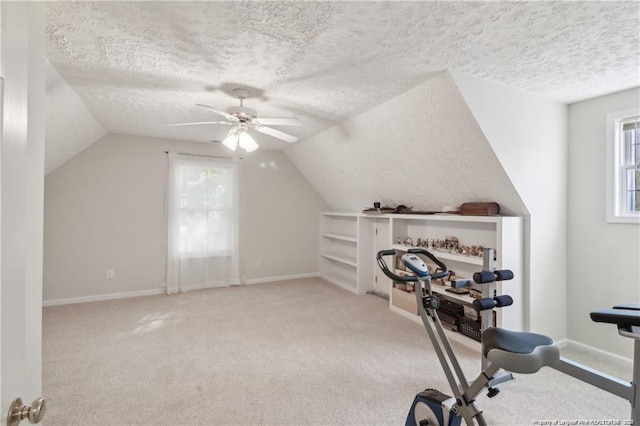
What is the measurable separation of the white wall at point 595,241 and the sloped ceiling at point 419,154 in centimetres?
64

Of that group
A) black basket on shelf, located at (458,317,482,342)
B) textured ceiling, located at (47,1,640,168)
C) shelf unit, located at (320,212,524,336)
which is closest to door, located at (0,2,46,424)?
textured ceiling, located at (47,1,640,168)

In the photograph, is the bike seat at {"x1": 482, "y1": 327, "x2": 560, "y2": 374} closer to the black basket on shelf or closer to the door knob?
the door knob

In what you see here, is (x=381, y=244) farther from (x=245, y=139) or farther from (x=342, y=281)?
(x=245, y=139)

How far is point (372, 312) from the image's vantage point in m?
3.75

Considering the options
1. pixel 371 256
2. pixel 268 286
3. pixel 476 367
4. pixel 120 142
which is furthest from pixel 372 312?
pixel 120 142

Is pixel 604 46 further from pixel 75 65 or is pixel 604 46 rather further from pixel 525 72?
pixel 75 65

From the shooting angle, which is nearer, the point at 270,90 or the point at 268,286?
the point at 270,90

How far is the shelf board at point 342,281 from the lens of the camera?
4.74 m

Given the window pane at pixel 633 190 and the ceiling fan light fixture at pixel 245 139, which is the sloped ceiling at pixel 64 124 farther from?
the window pane at pixel 633 190

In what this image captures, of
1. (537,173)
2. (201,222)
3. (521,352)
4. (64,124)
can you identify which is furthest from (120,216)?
(537,173)

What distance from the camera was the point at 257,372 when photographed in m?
2.37

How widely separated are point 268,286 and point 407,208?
8.52 feet

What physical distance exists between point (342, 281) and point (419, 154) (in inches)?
109

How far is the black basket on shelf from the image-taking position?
281 centimetres
